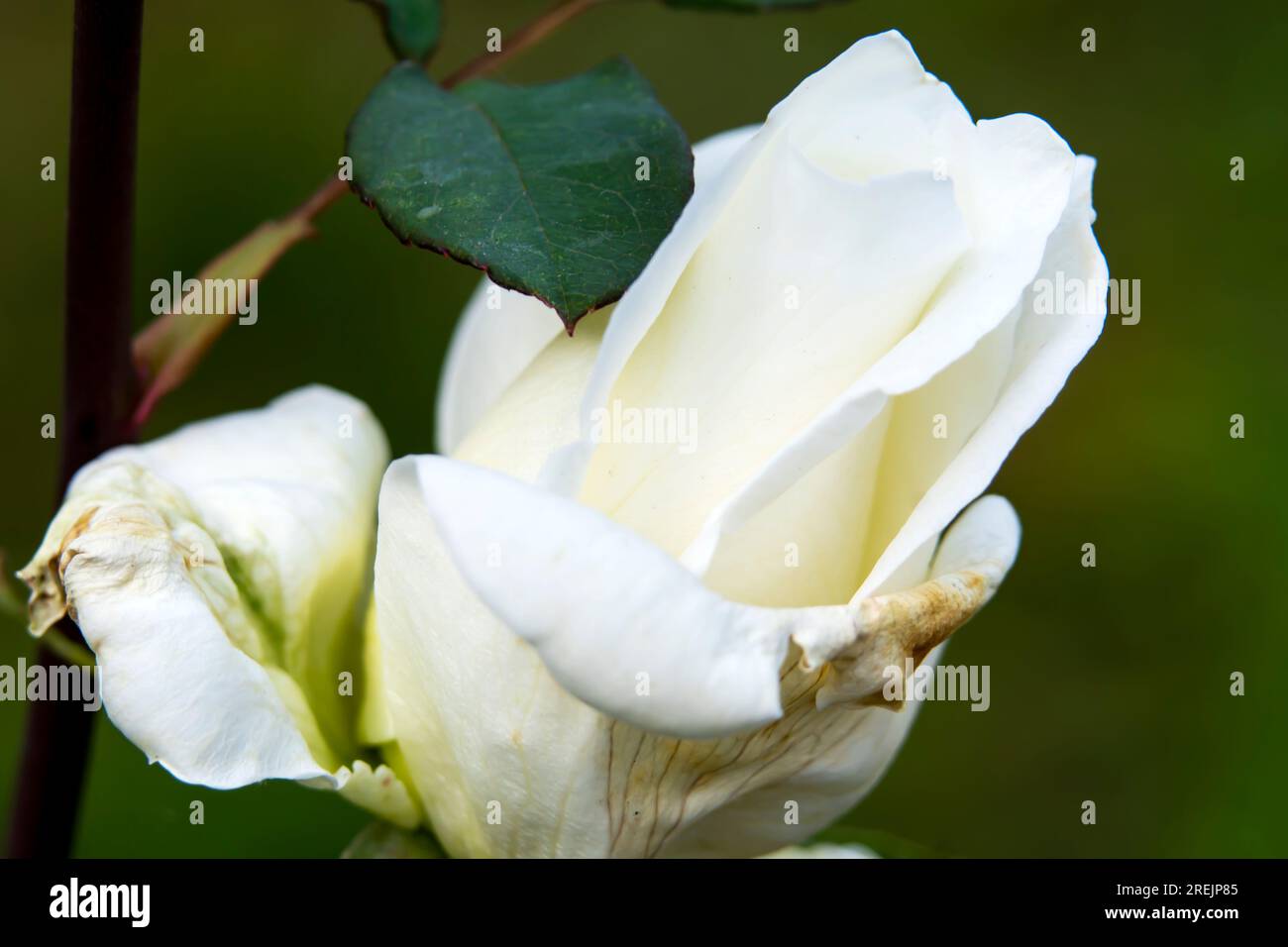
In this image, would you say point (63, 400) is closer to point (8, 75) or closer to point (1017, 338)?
point (1017, 338)

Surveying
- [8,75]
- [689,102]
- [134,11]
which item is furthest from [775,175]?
[8,75]

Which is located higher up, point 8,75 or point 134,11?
point 8,75

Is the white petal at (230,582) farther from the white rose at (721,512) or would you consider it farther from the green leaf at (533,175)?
the green leaf at (533,175)

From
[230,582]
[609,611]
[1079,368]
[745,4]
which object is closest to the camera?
[609,611]

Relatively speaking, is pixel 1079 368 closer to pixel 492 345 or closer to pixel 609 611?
pixel 492 345

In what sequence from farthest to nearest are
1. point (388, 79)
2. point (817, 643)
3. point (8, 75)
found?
1. point (8, 75)
2. point (388, 79)
3. point (817, 643)

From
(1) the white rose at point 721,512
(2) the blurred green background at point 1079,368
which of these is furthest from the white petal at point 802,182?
(2) the blurred green background at point 1079,368

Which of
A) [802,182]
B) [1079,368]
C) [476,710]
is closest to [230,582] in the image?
[476,710]
